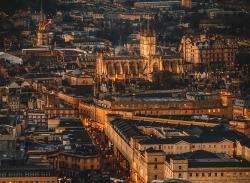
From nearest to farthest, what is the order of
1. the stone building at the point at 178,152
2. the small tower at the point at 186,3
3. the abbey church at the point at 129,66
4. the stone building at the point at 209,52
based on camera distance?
the stone building at the point at 178,152 → the abbey church at the point at 129,66 → the stone building at the point at 209,52 → the small tower at the point at 186,3

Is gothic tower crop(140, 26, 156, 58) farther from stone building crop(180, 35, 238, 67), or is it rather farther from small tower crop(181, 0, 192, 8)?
small tower crop(181, 0, 192, 8)

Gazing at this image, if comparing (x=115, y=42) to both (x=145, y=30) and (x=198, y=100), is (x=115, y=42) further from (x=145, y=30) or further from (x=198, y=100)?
(x=198, y=100)

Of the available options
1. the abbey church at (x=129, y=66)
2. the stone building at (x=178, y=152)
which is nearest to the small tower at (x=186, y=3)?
the abbey church at (x=129, y=66)

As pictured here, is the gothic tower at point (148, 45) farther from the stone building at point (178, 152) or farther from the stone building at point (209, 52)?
the stone building at point (178, 152)

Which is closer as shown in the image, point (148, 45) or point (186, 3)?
point (148, 45)

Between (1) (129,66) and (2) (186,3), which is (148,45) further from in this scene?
(2) (186,3)

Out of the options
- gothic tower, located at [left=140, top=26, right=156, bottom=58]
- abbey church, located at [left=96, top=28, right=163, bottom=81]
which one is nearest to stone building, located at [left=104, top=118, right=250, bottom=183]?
abbey church, located at [left=96, top=28, right=163, bottom=81]

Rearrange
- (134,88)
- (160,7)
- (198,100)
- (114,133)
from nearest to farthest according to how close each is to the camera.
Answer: (114,133) < (198,100) < (134,88) < (160,7)

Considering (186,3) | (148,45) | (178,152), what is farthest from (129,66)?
(186,3)

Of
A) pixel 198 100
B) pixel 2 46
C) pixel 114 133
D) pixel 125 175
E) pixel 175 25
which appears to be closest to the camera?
pixel 125 175

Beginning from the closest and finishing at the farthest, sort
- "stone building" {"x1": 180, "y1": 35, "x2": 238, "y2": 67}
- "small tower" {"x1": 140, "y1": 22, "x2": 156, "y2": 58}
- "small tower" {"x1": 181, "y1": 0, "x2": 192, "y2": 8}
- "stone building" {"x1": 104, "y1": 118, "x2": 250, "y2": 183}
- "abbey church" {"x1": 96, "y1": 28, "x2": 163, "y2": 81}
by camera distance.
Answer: "stone building" {"x1": 104, "y1": 118, "x2": 250, "y2": 183} → "abbey church" {"x1": 96, "y1": 28, "x2": 163, "y2": 81} → "small tower" {"x1": 140, "y1": 22, "x2": 156, "y2": 58} → "stone building" {"x1": 180, "y1": 35, "x2": 238, "y2": 67} → "small tower" {"x1": 181, "y1": 0, "x2": 192, "y2": 8}

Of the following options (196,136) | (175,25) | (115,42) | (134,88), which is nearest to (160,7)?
(175,25)
